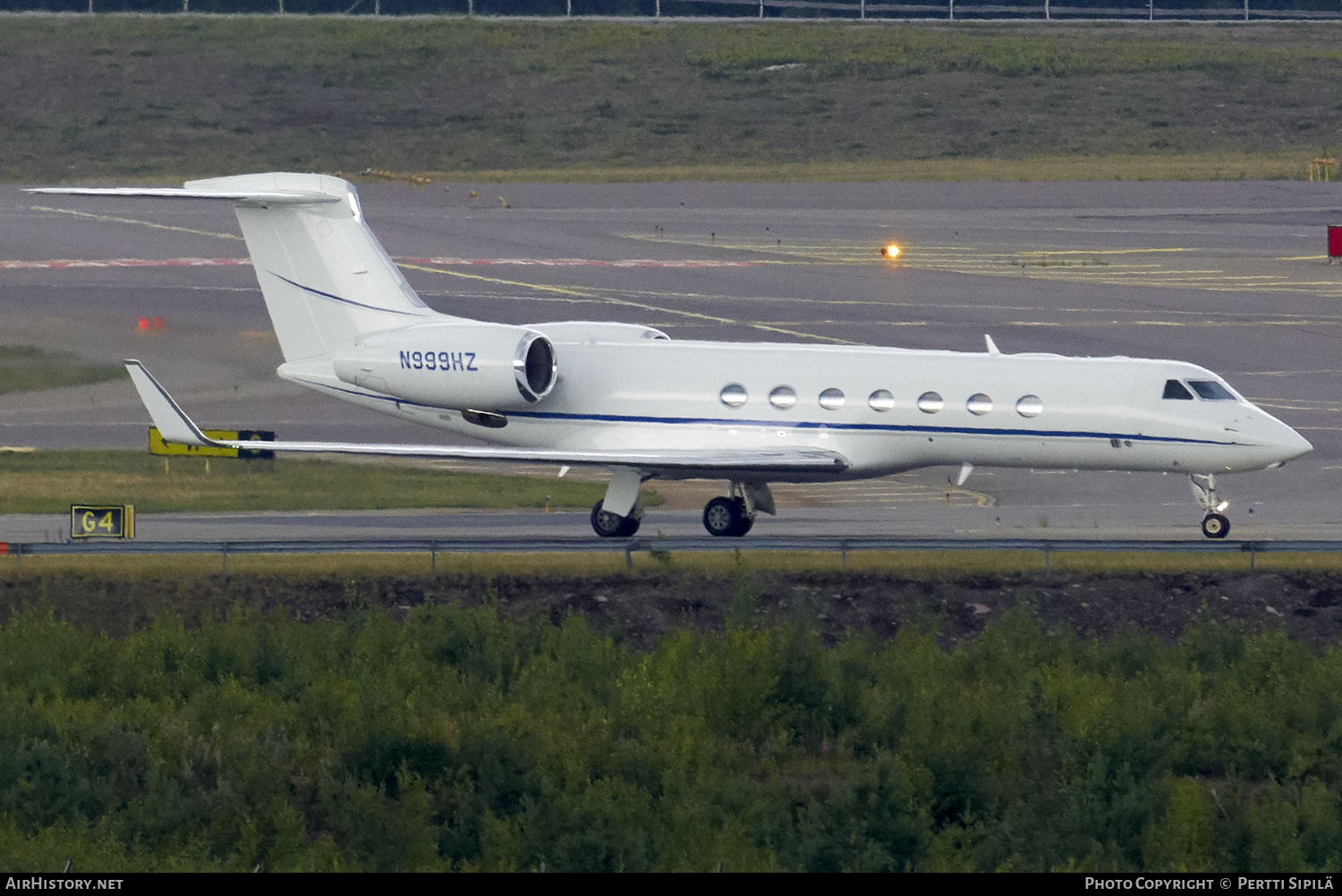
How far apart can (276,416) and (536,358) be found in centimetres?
1201

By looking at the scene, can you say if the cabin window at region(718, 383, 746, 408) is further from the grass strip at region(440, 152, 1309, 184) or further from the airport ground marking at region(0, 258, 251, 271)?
the grass strip at region(440, 152, 1309, 184)

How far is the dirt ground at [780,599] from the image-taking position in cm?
2856

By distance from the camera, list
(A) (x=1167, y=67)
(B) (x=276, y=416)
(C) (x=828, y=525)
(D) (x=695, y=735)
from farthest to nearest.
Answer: (A) (x=1167, y=67)
(B) (x=276, y=416)
(C) (x=828, y=525)
(D) (x=695, y=735)

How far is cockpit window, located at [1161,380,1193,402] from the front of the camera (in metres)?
29.1

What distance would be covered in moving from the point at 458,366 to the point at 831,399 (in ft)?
18.2

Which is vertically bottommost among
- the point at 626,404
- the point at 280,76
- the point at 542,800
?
the point at 542,800

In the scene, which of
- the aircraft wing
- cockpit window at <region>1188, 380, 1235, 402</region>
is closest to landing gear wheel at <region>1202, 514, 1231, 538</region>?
cockpit window at <region>1188, 380, 1235, 402</region>

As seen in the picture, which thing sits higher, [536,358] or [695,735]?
[536,358]

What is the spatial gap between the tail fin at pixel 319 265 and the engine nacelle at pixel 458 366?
645 millimetres

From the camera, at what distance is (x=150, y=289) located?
161ft

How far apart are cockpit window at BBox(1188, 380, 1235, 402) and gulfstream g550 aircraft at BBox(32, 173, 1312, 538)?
31 mm

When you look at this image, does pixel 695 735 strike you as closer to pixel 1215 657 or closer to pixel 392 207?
pixel 1215 657

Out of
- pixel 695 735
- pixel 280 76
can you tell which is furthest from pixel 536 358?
pixel 280 76
